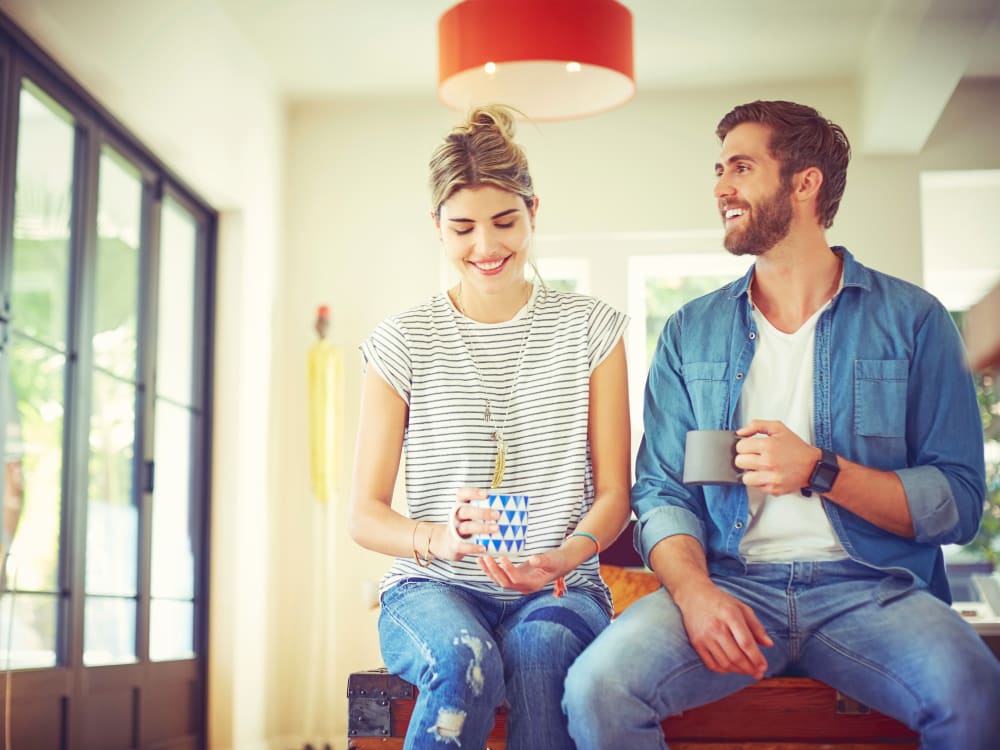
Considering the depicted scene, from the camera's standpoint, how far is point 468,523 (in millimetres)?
1596

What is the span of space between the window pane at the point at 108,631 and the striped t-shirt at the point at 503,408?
2061mm

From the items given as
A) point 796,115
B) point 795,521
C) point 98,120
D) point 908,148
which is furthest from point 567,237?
point 795,521

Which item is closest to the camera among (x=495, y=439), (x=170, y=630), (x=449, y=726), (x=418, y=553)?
(x=449, y=726)

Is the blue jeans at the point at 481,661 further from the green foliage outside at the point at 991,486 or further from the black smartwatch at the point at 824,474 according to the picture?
the green foliage outside at the point at 991,486

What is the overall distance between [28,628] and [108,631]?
24.4 inches

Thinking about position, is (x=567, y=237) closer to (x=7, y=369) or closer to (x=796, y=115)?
(x=7, y=369)

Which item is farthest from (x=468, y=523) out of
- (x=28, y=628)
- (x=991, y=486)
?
(x=991, y=486)

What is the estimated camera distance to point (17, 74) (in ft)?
10.2

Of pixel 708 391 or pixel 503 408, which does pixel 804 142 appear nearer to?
pixel 708 391

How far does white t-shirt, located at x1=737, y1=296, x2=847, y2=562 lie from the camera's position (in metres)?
1.77

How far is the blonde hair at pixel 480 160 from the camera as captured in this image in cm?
192

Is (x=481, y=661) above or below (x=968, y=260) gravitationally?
below

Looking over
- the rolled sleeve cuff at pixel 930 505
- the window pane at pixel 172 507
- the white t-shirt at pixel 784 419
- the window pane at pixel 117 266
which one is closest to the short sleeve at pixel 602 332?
the white t-shirt at pixel 784 419

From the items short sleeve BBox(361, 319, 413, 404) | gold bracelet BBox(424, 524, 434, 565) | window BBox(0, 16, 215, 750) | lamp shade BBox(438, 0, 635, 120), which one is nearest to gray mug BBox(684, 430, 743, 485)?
gold bracelet BBox(424, 524, 434, 565)
